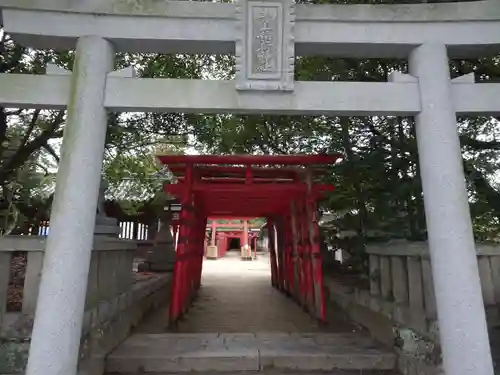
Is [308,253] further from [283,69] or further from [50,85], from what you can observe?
[50,85]

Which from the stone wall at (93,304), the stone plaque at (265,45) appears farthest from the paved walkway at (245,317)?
the stone plaque at (265,45)

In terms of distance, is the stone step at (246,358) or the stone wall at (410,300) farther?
the stone step at (246,358)

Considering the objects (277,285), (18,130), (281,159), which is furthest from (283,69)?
(277,285)

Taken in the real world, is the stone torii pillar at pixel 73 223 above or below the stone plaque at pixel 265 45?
below

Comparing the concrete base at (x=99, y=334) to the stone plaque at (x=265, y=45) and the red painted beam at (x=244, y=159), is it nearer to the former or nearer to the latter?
the red painted beam at (x=244, y=159)

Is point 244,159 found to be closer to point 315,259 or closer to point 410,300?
point 315,259

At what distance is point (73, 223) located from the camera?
9.19ft

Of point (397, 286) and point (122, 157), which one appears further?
point (122, 157)

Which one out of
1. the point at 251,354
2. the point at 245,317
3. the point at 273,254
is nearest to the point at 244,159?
the point at 245,317

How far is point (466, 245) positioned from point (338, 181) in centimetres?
442

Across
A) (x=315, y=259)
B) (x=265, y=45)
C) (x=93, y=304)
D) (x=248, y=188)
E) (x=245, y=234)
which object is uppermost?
(x=245, y=234)

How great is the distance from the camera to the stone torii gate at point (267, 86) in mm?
2809

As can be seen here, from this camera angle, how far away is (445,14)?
3254mm

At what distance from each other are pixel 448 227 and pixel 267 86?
168cm
